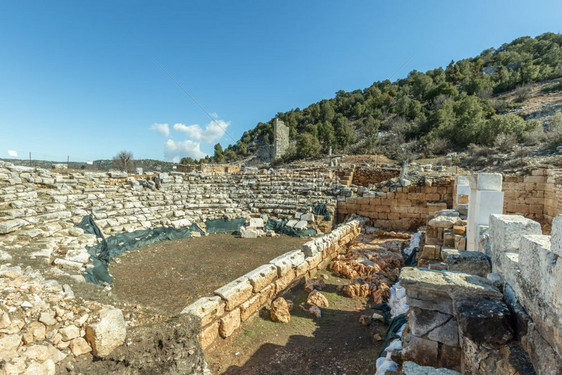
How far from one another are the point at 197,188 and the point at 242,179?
2497 millimetres

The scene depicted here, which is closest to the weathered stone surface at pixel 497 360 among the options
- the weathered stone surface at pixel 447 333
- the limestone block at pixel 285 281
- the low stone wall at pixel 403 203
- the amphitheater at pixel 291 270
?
the amphitheater at pixel 291 270

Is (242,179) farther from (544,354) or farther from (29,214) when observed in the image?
(544,354)

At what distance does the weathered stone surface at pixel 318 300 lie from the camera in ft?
16.6

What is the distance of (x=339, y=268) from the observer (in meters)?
6.54

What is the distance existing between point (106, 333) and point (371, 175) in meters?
15.6

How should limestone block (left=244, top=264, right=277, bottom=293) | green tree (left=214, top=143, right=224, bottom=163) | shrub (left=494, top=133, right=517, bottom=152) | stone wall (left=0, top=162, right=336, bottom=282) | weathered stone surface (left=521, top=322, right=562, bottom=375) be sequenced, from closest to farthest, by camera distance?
1. weathered stone surface (left=521, top=322, right=562, bottom=375)
2. limestone block (left=244, top=264, right=277, bottom=293)
3. stone wall (left=0, top=162, right=336, bottom=282)
4. shrub (left=494, top=133, right=517, bottom=152)
5. green tree (left=214, top=143, right=224, bottom=163)

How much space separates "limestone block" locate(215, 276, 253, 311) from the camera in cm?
414

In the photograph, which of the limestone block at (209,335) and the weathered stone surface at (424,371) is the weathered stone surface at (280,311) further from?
the weathered stone surface at (424,371)

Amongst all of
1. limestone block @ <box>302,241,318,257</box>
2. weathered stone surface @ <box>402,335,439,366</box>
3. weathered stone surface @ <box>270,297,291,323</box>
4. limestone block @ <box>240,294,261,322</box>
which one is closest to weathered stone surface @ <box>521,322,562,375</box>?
weathered stone surface @ <box>402,335,439,366</box>

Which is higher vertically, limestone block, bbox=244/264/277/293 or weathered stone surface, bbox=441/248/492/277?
weathered stone surface, bbox=441/248/492/277

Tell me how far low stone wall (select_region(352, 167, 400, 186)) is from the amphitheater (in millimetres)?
4481

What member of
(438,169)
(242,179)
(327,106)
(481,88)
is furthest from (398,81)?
(242,179)

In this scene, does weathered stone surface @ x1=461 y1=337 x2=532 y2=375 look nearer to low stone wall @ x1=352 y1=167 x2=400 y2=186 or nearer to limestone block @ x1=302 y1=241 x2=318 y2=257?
limestone block @ x1=302 y1=241 x2=318 y2=257

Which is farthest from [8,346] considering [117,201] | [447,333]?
[117,201]
